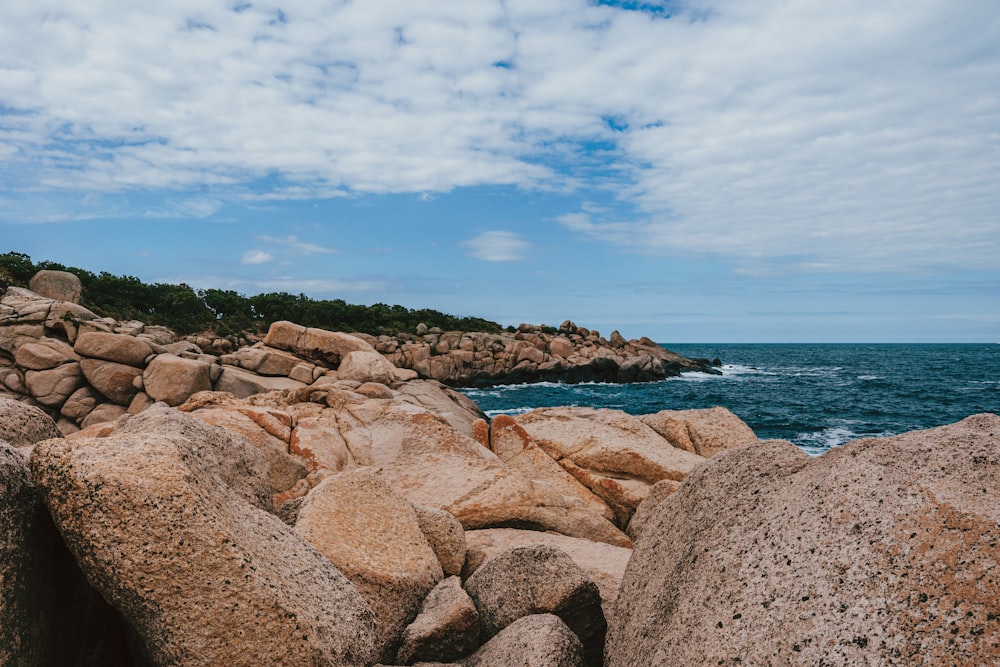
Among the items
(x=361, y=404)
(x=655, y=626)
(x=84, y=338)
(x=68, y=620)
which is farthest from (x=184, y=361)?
(x=655, y=626)

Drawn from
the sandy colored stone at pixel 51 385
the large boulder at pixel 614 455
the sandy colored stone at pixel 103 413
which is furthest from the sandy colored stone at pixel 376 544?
the sandy colored stone at pixel 51 385

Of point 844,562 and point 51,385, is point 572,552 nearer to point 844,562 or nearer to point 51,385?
point 844,562

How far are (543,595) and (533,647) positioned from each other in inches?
31.6

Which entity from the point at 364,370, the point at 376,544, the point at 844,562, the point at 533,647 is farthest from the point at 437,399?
the point at 844,562

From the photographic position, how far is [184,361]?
26.5 m

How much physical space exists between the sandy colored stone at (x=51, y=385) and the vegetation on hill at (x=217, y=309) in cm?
1569

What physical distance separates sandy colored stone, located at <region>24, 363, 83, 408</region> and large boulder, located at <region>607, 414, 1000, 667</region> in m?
28.5

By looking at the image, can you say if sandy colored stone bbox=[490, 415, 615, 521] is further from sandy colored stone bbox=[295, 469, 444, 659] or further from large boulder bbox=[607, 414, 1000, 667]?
large boulder bbox=[607, 414, 1000, 667]

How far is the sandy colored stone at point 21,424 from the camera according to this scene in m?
5.28

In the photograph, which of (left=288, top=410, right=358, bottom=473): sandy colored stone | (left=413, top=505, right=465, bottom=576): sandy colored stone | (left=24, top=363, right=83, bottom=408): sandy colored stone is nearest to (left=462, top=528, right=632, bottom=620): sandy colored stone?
(left=413, top=505, right=465, bottom=576): sandy colored stone

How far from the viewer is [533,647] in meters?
5.15

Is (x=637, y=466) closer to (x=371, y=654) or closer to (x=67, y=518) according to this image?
(x=371, y=654)

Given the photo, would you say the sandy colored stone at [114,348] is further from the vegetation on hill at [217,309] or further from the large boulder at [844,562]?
the large boulder at [844,562]

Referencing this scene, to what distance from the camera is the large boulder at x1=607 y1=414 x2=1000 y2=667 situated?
3131 millimetres
